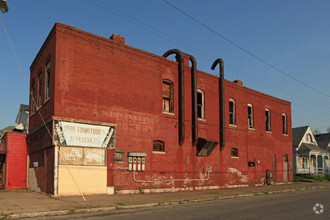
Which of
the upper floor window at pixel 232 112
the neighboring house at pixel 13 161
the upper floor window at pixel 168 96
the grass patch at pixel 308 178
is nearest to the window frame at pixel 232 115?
the upper floor window at pixel 232 112

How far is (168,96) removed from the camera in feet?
72.2

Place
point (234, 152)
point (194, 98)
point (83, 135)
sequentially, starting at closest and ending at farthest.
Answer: point (83, 135) → point (194, 98) → point (234, 152)

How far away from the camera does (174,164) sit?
2114cm

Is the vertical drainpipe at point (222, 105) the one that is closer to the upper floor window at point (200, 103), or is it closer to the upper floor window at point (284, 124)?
the upper floor window at point (200, 103)

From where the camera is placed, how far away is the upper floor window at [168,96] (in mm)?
21797

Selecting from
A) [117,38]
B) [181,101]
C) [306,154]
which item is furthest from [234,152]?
[306,154]

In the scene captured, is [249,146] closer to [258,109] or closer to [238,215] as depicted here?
[258,109]

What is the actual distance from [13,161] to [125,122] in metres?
8.70

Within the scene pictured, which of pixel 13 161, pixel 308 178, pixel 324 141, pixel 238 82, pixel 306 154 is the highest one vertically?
pixel 238 82

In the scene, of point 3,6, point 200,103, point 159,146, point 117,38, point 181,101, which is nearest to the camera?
point 3,6

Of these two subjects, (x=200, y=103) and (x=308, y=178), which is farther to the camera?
(x=308, y=178)

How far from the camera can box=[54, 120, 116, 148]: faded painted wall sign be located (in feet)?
53.0

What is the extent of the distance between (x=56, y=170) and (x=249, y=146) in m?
17.8

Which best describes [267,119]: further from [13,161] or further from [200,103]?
[13,161]
